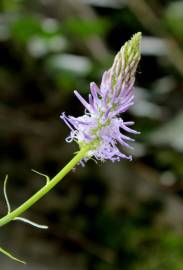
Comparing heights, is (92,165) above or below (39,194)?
above

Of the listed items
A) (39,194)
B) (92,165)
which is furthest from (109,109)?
(92,165)

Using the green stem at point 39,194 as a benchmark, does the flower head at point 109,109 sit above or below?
above

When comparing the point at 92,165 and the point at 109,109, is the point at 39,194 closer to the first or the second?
the point at 109,109

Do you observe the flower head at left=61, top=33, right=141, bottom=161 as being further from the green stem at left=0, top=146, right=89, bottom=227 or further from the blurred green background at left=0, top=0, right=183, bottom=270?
the blurred green background at left=0, top=0, right=183, bottom=270

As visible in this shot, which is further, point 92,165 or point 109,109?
point 92,165

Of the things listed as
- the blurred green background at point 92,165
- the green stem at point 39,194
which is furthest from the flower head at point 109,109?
the blurred green background at point 92,165

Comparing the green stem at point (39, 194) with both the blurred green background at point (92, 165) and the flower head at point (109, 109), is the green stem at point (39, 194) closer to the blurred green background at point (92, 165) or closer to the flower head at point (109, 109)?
the flower head at point (109, 109)

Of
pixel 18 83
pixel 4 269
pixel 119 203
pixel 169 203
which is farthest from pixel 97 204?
pixel 18 83
